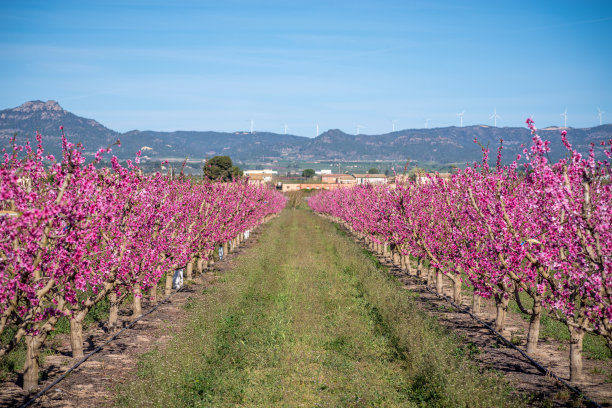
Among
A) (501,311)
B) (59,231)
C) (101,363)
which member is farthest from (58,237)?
(501,311)

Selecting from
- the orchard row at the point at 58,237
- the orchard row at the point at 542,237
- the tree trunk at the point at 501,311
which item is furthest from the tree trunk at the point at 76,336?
the tree trunk at the point at 501,311

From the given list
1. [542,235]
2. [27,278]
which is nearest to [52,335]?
[27,278]

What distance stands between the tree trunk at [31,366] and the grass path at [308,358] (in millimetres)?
2201

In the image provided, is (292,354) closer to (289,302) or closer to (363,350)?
(363,350)

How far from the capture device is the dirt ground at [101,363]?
12.6m

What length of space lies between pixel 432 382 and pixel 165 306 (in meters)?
14.0

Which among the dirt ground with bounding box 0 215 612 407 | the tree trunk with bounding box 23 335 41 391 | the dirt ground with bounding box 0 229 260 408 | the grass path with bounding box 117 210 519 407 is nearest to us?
the dirt ground with bounding box 0 229 260 408

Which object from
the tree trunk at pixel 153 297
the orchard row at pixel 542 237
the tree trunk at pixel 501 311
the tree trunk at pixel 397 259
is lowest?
the tree trunk at pixel 397 259

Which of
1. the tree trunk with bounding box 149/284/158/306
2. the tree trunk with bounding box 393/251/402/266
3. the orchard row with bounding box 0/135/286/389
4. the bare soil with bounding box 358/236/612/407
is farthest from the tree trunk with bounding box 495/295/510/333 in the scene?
the tree trunk with bounding box 393/251/402/266

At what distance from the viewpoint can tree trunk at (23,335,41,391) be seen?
12.9 metres

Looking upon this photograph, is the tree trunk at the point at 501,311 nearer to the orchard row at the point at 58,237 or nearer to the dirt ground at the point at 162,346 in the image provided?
the dirt ground at the point at 162,346

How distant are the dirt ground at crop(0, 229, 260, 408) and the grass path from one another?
77cm

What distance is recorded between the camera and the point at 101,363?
50.8ft

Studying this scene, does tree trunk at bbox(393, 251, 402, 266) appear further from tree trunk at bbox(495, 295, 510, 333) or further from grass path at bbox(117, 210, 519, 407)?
tree trunk at bbox(495, 295, 510, 333)
